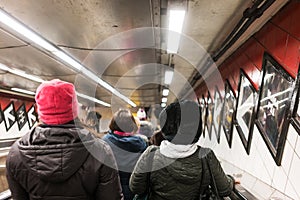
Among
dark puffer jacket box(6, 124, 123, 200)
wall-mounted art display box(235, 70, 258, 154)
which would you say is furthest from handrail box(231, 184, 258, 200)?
dark puffer jacket box(6, 124, 123, 200)

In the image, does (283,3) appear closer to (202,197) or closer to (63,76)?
(202,197)

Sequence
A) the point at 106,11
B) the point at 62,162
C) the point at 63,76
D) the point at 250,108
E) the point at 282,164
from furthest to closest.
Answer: the point at 63,76 < the point at 250,108 < the point at 106,11 < the point at 282,164 < the point at 62,162

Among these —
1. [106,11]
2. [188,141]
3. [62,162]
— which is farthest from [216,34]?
[62,162]

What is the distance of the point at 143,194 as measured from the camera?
1.65 m

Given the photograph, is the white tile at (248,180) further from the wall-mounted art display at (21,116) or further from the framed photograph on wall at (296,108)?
the wall-mounted art display at (21,116)

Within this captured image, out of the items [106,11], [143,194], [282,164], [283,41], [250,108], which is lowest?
[143,194]

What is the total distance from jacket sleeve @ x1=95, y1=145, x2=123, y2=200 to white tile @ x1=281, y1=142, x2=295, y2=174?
1.65 meters

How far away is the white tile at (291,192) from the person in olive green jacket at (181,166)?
857mm

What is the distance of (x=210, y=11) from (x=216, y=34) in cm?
81

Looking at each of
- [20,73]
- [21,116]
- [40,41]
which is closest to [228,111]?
[40,41]

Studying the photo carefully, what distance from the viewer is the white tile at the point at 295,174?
2.01m

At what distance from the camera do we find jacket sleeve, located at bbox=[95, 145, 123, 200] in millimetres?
1277

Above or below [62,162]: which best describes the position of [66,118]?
above

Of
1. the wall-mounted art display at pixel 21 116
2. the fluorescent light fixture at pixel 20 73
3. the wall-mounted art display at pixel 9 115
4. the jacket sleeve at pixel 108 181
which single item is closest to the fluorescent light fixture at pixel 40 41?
the fluorescent light fixture at pixel 20 73
